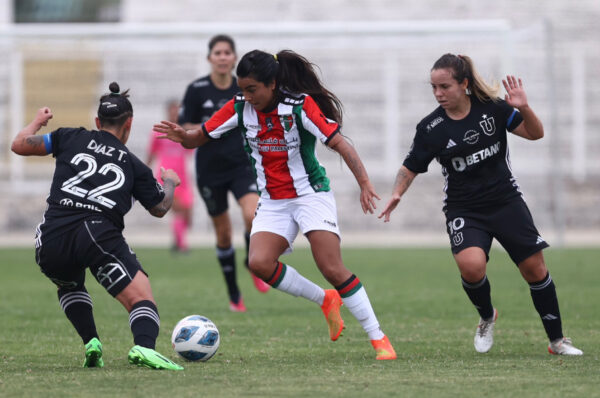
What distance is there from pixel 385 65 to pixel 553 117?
3.41 m

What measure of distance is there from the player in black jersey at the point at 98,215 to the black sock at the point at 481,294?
6.51 ft

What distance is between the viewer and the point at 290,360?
599cm

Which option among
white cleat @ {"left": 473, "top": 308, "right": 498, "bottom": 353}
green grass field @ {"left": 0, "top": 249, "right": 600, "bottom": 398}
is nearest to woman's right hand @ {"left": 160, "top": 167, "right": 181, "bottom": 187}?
green grass field @ {"left": 0, "top": 249, "right": 600, "bottom": 398}

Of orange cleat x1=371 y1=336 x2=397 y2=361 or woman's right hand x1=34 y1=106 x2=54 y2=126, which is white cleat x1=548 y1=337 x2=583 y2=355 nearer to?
orange cleat x1=371 y1=336 x2=397 y2=361

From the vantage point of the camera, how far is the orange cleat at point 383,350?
238 inches

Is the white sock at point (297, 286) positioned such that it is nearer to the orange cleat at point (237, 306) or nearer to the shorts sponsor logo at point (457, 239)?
the shorts sponsor logo at point (457, 239)

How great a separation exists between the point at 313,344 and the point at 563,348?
1654 mm

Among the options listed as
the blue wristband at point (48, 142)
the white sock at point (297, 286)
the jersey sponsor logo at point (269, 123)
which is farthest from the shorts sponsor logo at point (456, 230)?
the blue wristband at point (48, 142)

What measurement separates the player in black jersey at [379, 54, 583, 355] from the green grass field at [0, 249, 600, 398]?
0.41 m

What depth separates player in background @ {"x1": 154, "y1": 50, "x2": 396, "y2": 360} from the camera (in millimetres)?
6105

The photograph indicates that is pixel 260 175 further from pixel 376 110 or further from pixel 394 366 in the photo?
pixel 376 110

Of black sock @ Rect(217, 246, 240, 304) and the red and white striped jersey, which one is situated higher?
the red and white striped jersey

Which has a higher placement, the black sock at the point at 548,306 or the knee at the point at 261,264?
the knee at the point at 261,264

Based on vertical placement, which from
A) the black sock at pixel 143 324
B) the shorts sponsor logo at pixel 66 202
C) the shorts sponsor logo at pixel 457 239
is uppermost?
the shorts sponsor logo at pixel 66 202
